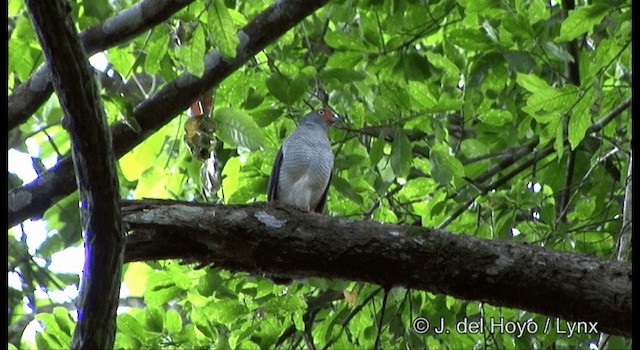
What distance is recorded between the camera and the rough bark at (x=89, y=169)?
88.1 inches

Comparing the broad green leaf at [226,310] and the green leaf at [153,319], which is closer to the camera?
the broad green leaf at [226,310]

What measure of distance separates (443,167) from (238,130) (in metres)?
1.09

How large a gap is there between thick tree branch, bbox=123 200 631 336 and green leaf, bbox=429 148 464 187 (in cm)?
127

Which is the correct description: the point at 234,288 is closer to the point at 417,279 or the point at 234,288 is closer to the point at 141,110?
the point at 141,110

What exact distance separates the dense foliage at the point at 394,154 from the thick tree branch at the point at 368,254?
954 millimetres

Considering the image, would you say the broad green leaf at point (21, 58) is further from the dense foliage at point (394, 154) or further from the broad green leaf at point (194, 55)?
the broad green leaf at point (194, 55)

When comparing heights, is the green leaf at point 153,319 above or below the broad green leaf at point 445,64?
below

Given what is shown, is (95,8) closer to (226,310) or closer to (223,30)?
(223,30)

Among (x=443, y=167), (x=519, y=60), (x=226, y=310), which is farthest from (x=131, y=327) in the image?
(x=519, y=60)

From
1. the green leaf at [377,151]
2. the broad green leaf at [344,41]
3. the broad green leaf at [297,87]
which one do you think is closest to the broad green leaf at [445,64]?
the broad green leaf at [344,41]

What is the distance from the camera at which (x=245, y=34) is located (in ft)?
12.4

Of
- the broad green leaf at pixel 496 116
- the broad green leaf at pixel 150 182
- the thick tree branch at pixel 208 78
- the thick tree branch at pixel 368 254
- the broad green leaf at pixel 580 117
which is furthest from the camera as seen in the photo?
the broad green leaf at pixel 496 116

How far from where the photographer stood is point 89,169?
2354 millimetres

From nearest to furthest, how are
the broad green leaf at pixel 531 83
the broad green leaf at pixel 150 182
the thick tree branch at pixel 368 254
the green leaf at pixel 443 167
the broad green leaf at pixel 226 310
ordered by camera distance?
the thick tree branch at pixel 368 254
the broad green leaf at pixel 531 83
the green leaf at pixel 443 167
the broad green leaf at pixel 226 310
the broad green leaf at pixel 150 182
